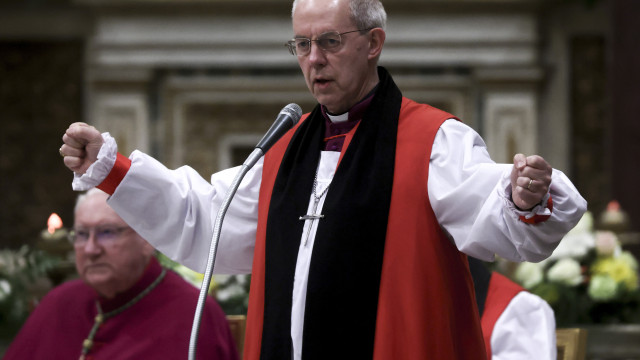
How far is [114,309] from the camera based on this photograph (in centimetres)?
365

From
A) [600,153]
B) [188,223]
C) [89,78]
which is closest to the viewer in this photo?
[188,223]

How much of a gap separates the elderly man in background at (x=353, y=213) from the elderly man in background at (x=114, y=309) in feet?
3.51

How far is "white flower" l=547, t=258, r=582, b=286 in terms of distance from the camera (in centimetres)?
452

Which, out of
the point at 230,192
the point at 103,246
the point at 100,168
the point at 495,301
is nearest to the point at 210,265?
the point at 230,192

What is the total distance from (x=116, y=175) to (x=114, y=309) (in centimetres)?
142

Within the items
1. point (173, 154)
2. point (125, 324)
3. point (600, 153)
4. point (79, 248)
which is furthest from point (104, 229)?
point (600, 153)

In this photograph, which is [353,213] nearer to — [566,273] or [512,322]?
[512,322]

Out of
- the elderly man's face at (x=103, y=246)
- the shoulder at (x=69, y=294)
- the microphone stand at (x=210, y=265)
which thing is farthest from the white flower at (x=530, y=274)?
the microphone stand at (x=210, y=265)

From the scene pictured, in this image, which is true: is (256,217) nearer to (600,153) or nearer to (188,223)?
(188,223)

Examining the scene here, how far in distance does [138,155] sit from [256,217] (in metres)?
0.35

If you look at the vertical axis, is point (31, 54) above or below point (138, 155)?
above

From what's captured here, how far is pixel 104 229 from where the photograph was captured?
11.5 ft

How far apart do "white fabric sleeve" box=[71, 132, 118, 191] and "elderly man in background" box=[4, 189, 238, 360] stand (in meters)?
1.16

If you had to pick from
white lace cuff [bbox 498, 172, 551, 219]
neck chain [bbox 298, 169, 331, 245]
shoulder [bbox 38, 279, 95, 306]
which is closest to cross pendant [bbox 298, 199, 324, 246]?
neck chain [bbox 298, 169, 331, 245]
